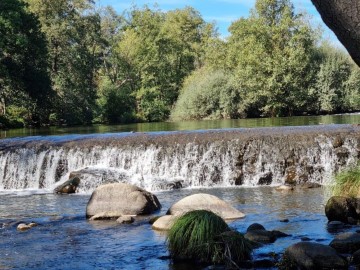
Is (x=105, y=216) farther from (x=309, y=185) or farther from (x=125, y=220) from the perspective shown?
(x=309, y=185)

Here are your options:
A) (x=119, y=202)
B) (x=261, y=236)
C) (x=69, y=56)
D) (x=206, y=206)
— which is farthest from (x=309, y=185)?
(x=69, y=56)

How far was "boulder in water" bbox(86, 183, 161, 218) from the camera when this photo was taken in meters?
11.4

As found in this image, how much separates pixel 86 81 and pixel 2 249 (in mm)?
43714

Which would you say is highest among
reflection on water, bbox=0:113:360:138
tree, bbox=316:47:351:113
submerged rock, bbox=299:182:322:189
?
tree, bbox=316:47:351:113

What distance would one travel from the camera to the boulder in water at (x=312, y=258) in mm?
6487

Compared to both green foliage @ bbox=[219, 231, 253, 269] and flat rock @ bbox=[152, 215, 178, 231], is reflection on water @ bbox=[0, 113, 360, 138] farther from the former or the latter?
green foliage @ bbox=[219, 231, 253, 269]

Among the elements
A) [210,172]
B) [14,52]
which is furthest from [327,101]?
[210,172]

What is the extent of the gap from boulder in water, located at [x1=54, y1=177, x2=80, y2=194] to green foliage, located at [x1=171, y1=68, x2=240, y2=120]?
33.5 meters

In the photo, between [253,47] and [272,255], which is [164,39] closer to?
[253,47]

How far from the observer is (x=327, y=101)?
154 feet

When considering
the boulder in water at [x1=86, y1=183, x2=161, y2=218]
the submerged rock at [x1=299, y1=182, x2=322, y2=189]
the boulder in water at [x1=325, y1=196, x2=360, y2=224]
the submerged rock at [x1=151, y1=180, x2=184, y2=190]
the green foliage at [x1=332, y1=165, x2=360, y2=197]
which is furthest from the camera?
the submerged rock at [x1=151, y1=180, x2=184, y2=190]

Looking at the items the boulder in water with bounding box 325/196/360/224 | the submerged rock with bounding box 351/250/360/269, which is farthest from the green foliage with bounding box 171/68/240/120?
the submerged rock with bounding box 351/250/360/269

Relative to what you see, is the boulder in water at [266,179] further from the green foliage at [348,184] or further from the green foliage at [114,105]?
the green foliage at [114,105]

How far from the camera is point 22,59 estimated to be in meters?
38.7
